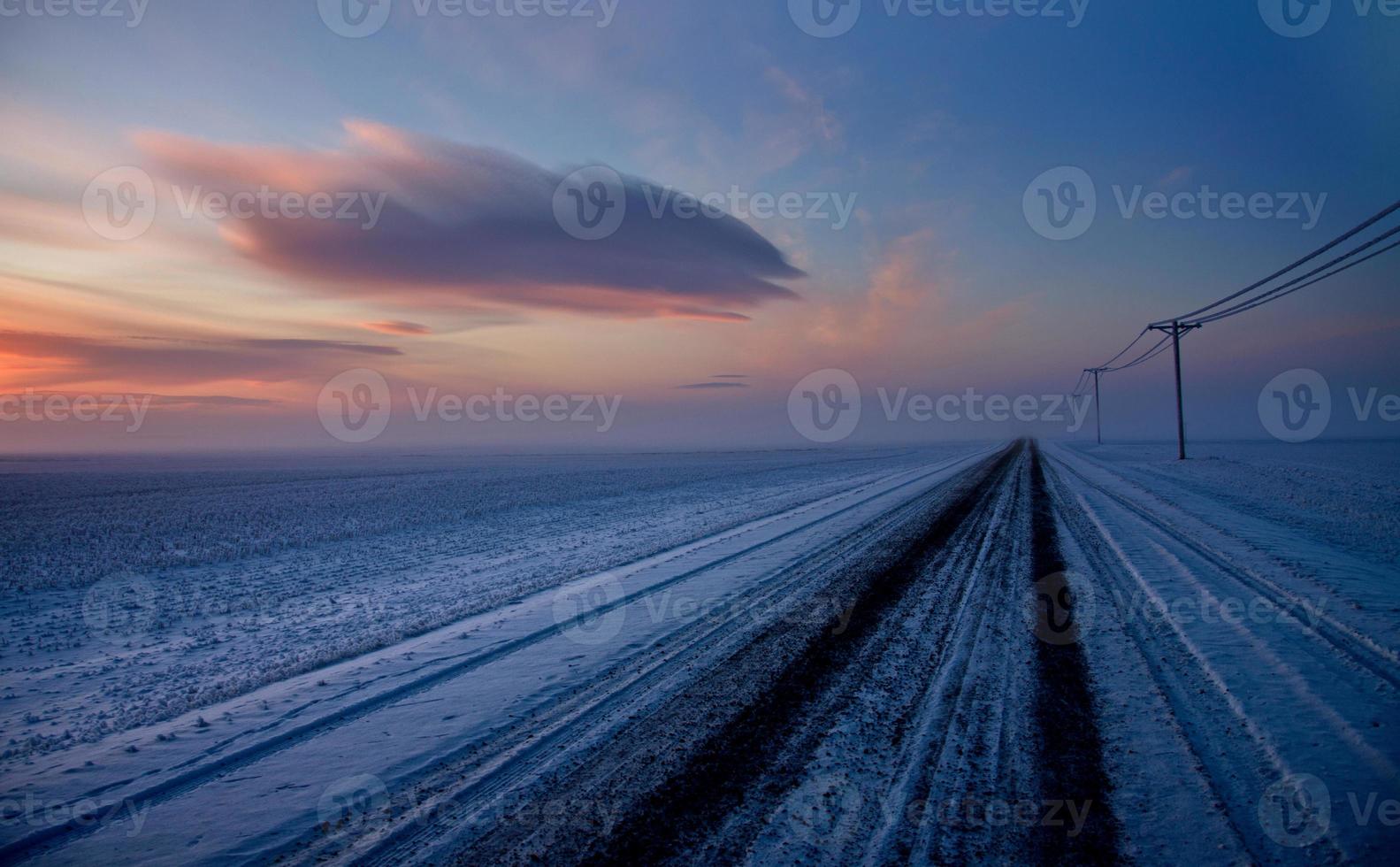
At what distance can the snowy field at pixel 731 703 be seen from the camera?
3.46m

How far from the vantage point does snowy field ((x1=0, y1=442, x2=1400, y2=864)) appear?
11.3ft

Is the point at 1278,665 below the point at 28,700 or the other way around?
the other way around

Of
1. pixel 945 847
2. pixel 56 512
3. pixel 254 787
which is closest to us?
pixel 945 847

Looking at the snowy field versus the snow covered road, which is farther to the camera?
the snow covered road

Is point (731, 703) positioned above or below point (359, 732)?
above

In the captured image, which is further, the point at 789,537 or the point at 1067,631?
the point at 789,537

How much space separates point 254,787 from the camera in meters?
4.18

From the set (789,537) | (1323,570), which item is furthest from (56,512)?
(1323,570)

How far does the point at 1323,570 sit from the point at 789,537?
8277 millimetres

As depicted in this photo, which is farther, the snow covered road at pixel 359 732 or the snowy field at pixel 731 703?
the snow covered road at pixel 359 732

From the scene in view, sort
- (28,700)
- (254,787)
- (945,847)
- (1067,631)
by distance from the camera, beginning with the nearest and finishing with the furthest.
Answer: (945,847)
(254,787)
(28,700)
(1067,631)

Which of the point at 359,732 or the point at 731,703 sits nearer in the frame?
the point at 359,732

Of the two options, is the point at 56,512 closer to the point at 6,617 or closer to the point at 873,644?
the point at 6,617

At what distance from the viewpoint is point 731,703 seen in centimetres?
504
